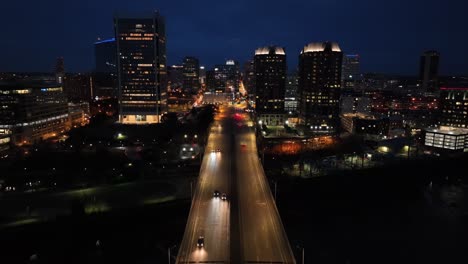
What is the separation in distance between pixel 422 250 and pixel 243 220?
1017 cm

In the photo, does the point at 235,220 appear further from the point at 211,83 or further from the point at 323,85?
the point at 211,83

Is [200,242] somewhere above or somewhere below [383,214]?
above

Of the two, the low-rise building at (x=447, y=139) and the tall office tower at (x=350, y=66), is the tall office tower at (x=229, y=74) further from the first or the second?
the low-rise building at (x=447, y=139)

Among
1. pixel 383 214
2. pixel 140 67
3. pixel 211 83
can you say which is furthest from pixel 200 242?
pixel 211 83

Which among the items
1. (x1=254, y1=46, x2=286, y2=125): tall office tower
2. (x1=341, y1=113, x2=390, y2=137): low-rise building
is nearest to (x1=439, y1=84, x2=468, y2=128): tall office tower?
(x1=341, y1=113, x2=390, y2=137): low-rise building

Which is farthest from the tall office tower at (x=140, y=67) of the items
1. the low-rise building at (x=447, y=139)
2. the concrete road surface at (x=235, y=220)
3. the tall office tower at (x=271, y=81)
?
the low-rise building at (x=447, y=139)

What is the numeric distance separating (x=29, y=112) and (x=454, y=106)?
51645 mm

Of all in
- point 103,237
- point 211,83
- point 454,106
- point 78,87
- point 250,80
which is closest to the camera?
point 103,237

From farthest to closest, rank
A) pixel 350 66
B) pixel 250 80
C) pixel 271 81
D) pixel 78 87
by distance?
pixel 350 66 → pixel 250 80 → pixel 78 87 → pixel 271 81

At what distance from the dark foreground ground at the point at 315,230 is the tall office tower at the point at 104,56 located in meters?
92.8

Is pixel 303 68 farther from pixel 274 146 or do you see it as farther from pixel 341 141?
pixel 274 146

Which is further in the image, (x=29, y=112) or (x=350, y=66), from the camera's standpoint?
(x=350, y=66)

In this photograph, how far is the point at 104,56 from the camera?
105125 millimetres

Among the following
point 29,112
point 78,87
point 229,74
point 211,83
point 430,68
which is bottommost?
Answer: point 29,112
